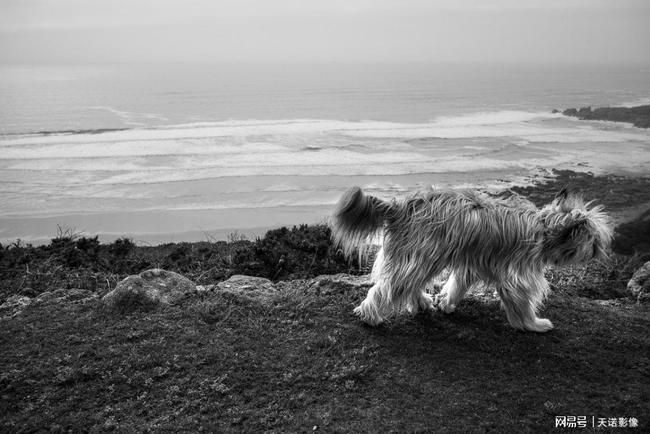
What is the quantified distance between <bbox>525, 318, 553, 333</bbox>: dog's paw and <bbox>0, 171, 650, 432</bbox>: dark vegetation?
0.27 feet

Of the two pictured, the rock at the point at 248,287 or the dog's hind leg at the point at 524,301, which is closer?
the dog's hind leg at the point at 524,301

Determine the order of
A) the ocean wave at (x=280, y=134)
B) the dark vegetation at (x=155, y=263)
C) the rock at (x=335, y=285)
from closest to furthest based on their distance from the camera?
1. the rock at (x=335, y=285)
2. the dark vegetation at (x=155, y=263)
3. the ocean wave at (x=280, y=134)

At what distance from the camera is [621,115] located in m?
36.8

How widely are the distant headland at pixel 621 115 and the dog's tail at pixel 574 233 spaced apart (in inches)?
1402

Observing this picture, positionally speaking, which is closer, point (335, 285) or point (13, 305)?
point (13, 305)

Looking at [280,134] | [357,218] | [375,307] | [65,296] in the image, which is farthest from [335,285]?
[280,134]

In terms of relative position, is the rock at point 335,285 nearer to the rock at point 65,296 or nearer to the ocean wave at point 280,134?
the rock at point 65,296

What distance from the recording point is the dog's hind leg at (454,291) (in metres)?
Answer: 4.83

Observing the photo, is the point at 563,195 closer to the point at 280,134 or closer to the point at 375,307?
the point at 375,307

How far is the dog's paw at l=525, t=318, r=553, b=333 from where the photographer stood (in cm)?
476

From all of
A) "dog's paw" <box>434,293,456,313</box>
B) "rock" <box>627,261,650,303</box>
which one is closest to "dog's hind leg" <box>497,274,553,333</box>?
"dog's paw" <box>434,293,456,313</box>

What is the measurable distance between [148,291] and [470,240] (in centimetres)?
333

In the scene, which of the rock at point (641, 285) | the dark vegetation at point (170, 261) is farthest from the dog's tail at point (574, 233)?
the dark vegetation at point (170, 261)

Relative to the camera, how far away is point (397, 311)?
16.0 feet
